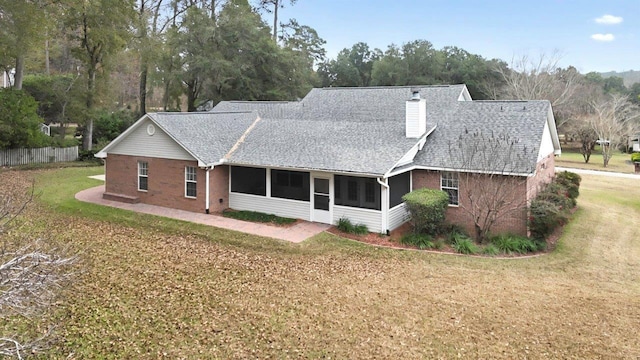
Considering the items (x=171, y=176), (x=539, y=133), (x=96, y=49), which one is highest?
(x=96, y=49)

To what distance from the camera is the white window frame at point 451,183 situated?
1627 cm

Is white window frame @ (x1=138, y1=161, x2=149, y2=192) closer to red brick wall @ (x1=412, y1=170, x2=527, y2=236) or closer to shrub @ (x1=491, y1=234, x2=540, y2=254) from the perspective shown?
red brick wall @ (x1=412, y1=170, x2=527, y2=236)

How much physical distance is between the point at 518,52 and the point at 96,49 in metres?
47.6

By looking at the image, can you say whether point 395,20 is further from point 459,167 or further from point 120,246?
point 120,246

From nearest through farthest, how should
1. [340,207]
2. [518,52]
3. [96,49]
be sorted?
[340,207], [96,49], [518,52]

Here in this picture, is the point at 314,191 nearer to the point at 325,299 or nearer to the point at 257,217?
the point at 257,217

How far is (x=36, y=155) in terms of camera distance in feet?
95.9

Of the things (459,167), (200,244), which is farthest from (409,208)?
(200,244)

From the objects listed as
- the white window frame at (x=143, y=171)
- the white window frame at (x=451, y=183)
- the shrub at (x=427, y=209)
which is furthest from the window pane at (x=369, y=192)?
the white window frame at (x=143, y=171)

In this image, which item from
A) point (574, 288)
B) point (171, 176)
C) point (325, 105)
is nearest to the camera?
point (574, 288)

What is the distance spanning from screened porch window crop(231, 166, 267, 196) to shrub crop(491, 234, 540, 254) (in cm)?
916

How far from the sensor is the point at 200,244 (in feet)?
46.0

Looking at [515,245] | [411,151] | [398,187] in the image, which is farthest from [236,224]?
[515,245]

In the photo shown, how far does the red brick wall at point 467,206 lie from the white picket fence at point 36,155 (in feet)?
85.1
